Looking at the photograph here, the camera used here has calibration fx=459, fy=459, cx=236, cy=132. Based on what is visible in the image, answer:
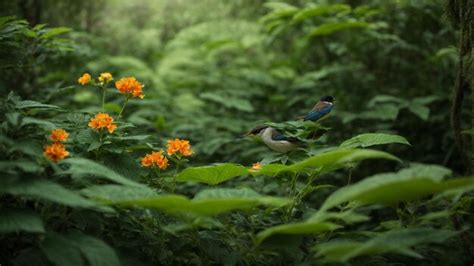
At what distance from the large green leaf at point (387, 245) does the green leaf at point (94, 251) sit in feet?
2.30

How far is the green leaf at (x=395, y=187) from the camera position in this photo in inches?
56.1

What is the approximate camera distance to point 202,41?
7.14 metres

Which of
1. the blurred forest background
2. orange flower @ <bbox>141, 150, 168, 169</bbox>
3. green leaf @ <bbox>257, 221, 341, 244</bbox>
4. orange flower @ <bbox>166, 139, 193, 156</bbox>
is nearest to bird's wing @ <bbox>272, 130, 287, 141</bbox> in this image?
orange flower @ <bbox>166, 139, 193, 156</bbox>

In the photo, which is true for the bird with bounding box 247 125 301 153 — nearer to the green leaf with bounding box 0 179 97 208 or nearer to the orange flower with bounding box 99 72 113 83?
the orange flower with bounding box 99 72 113 83

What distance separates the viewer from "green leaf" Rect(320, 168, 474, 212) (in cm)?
143

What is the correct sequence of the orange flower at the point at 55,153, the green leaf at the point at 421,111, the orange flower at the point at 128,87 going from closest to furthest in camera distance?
the orange flower at the point at 55,153
the orange flower at the point at 128,87
the green leaf at the point at 421,111

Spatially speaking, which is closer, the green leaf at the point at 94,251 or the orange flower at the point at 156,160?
the green leaf at the point at 94,251

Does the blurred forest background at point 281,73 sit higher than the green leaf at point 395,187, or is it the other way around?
the green leaf at point 395,187

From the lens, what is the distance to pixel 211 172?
1.97 m

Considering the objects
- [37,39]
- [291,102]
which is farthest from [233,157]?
[37,39]

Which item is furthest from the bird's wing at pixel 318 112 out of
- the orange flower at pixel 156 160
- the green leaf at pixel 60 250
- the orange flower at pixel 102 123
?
the green leaf at pixel 60 250

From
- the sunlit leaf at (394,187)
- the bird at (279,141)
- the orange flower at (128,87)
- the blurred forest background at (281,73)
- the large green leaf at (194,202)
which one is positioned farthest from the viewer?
the blurred forest background at (281,73)

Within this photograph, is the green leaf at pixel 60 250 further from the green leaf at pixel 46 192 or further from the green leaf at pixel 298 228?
the green leaf at pixel 298 228

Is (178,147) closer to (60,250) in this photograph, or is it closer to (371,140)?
(60,250)
